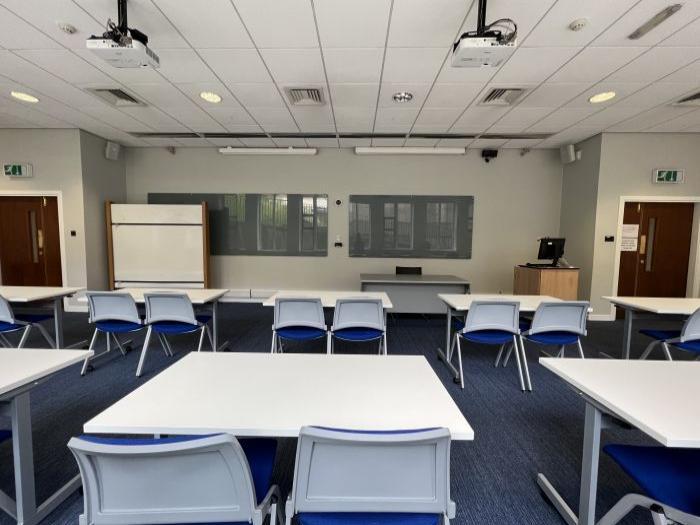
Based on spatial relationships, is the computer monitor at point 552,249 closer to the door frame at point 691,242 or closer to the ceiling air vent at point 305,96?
the door frame at point 691,242

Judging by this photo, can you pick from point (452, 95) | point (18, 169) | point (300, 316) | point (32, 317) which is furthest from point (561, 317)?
point (18, 169)

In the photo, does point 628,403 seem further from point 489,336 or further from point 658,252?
point 658,252

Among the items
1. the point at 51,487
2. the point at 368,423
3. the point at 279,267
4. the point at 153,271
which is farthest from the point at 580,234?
the point at 153,271

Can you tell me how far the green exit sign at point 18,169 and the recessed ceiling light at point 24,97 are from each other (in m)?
1.65

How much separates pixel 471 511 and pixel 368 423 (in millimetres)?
1072

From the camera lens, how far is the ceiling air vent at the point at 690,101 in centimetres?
392

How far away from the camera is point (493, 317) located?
299 cm

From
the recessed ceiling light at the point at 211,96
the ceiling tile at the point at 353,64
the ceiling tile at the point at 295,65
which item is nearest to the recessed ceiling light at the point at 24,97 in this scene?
the recessed ceiling light at the point at 211,96

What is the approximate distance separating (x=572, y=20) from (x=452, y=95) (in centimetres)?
143

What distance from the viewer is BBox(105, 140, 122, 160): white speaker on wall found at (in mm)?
5861

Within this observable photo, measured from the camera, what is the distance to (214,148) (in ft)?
20.9

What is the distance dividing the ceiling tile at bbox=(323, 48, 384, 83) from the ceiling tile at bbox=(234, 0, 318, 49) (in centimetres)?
27

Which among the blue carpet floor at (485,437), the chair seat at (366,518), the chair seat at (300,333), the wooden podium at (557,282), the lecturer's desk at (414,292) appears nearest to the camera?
the chair seat at (366,518)

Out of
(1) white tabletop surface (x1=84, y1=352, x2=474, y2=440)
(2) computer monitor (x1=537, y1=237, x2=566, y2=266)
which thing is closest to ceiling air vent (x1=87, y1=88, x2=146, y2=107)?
(1) white tabletop surface (x1=84, y1=352, x2=474, y2=440)
